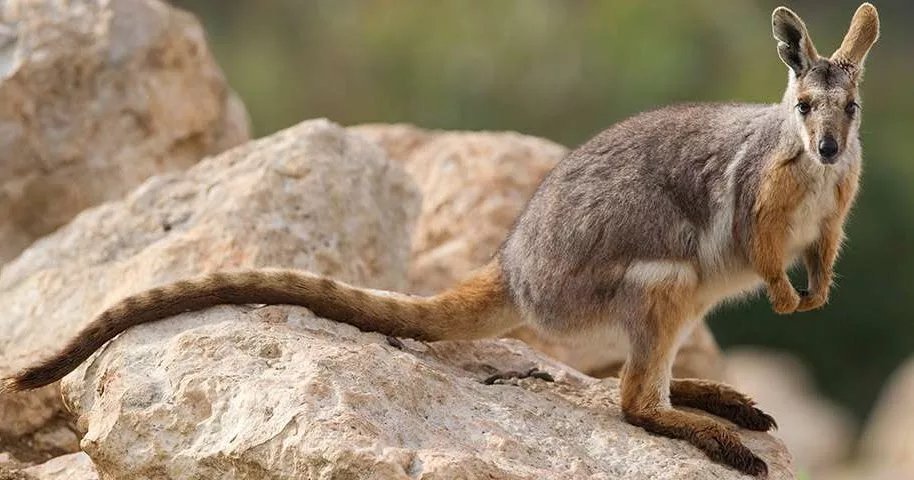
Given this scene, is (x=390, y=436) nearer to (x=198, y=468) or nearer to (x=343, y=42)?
(x=198, y=468)

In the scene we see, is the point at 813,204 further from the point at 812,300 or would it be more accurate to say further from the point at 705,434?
the point at 705,434

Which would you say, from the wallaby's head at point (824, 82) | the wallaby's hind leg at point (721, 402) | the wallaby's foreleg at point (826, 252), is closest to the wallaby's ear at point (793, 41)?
the wallaby's head at point (824, 82)

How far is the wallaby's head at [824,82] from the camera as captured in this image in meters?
4.49

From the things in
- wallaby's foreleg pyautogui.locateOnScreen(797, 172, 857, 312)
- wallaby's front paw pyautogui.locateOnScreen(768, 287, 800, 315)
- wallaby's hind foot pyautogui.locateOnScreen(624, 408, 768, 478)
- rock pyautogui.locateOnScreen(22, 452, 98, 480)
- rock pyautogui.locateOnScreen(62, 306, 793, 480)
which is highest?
wallaby's foreleg pyautogui.locateOnScreen(797, 172, 857, 312)

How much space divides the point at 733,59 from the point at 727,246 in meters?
8.14

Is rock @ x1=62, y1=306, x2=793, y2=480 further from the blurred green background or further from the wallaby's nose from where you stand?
the blurred green background

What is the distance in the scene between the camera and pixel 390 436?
12.8ft

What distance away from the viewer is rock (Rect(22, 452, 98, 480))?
4707 millimetres

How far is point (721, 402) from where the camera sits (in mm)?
5004

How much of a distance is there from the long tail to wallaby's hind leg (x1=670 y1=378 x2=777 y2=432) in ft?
2.07

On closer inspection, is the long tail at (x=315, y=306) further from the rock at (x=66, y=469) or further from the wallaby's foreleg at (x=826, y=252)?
the wallaby's foreleg at (x=826, y=252)

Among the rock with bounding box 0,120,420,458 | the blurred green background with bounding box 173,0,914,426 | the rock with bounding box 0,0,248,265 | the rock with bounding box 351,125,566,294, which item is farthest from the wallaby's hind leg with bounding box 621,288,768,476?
the blurred green background with bounding box 173,0,914,426

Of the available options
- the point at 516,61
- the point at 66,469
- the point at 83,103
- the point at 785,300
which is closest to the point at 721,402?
the point at 785,300

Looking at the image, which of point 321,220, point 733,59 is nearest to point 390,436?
point 321,220
